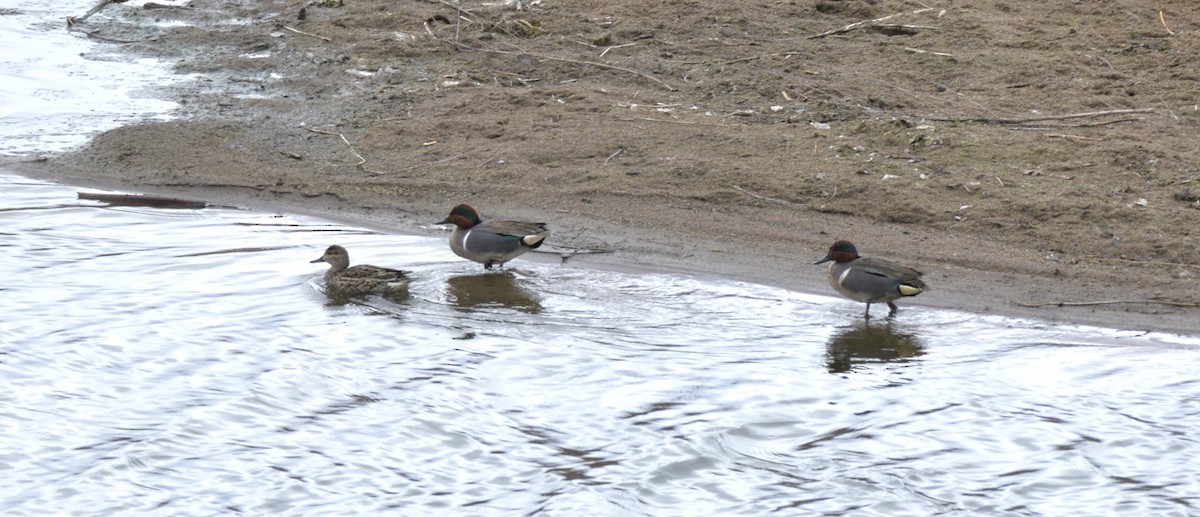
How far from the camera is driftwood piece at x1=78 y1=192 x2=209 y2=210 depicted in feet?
36.0

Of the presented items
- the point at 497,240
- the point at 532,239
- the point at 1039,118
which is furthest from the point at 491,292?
the point at 1039,118

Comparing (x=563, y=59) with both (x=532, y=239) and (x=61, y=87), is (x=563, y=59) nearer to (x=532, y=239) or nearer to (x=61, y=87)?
(x=532, y=239)

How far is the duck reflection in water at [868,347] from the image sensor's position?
782 cm

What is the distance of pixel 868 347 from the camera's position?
8039 millimetres

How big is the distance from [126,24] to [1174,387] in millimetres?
13171

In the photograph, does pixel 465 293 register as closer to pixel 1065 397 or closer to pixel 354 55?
pixel 1065 397

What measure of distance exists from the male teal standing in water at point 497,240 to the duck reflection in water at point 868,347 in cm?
223

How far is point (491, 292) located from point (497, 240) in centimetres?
37

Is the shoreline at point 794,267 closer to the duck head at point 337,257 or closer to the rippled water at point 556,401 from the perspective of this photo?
the rippled water at point 556,401

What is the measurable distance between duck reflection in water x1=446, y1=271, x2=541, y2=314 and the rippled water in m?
0.03

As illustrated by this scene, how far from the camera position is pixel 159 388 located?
754 cm

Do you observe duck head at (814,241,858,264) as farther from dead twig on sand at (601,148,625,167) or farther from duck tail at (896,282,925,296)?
dead twig on sand at (601,148,625,167)

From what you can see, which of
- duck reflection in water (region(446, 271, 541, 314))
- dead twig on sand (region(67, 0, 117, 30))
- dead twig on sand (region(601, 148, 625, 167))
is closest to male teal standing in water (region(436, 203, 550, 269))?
duck reflection in water (region(446, 271, 541, 314))

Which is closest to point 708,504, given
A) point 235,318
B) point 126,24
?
point 235,318
